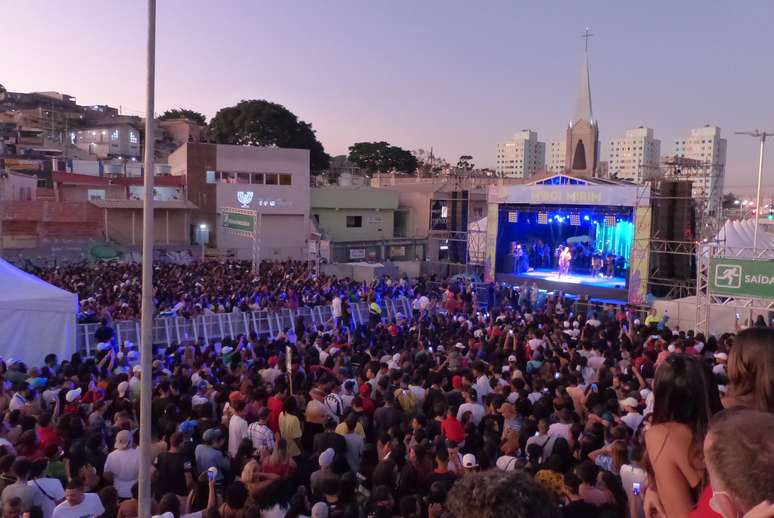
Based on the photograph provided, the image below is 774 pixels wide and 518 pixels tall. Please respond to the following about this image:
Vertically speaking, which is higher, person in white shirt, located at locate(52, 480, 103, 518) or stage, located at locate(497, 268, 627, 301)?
stage, located at locate(497, 268, 627, 301)

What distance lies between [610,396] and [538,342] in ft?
11.5

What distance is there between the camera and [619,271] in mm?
24859

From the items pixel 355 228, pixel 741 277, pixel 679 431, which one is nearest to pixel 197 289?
pixel 741 277

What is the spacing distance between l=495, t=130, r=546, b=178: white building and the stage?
110m

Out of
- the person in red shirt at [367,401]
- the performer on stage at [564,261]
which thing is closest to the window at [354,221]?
the performer on stage at [564,261]

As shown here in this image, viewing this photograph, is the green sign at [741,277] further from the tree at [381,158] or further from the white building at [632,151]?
the white building at [632,151]

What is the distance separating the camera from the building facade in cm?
3516

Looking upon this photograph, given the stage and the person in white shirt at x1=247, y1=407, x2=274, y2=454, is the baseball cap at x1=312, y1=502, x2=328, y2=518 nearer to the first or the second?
the person in white shirt at x1=247, y1=407, x2=274, y2=454

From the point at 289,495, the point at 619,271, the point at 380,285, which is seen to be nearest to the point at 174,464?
the point at 289,495

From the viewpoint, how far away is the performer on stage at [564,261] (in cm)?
2494

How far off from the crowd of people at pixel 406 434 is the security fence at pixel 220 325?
2.19 m

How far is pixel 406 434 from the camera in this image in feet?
19.5

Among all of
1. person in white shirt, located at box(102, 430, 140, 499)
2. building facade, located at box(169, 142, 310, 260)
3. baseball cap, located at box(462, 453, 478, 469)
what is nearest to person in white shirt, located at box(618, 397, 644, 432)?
baseball cap, located at box(462, 453, 478, 469)

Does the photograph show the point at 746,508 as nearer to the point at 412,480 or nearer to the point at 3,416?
the point at 412,480
